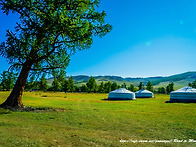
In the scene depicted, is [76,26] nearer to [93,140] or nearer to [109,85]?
[93,140]

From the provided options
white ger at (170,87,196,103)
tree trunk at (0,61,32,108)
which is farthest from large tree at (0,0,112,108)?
white ger at (170,87,196,103)

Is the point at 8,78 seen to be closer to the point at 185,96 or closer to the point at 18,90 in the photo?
the point at 18,90

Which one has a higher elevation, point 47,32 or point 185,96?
point 47,32

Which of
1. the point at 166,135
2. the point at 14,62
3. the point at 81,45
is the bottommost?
the point at 166,135

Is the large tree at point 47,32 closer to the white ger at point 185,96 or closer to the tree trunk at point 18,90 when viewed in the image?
the tree trunk at point 18,90

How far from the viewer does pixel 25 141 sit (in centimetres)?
709

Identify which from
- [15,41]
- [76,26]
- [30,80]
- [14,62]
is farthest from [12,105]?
[76,26]

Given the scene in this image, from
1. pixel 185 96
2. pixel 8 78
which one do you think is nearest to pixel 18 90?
pixel 8 78

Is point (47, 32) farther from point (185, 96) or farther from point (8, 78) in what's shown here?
point (185, 96)

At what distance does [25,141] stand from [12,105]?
12.8m

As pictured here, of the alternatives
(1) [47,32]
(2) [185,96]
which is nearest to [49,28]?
(1) [47,32]

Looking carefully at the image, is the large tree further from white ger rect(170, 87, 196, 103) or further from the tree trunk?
white ger rect(170, 87, 196, 103)

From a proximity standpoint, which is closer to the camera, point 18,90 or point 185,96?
point 18,90

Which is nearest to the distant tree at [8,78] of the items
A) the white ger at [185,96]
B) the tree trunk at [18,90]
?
the tree trunk at [18,90]
